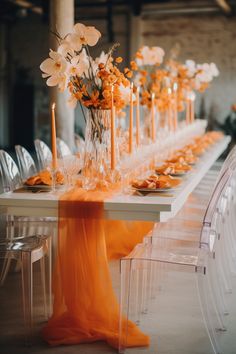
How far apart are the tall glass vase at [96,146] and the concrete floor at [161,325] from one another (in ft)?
2.45

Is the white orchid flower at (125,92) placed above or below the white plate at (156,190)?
above

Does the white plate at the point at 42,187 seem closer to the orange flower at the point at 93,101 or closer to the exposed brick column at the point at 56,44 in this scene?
the orange flower at the point at 93,101

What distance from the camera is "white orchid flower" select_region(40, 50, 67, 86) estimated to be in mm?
3570

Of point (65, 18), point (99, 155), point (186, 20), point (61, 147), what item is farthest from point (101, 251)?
point (186, 20)

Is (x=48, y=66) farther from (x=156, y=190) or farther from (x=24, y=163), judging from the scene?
(x=24, y=163)

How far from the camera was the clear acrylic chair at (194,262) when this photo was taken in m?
3.45

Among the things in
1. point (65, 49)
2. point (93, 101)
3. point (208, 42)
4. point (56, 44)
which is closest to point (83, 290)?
point (93, 101)

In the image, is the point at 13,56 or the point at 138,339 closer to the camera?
the point at 138,339

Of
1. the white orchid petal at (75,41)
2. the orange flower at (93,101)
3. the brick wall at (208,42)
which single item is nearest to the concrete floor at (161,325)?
the orange flower at (93,101)

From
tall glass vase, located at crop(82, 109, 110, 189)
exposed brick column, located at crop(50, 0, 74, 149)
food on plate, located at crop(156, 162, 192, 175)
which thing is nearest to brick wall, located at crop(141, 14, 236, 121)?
exposed brick column, located at crop(50, 0, 74, 149)

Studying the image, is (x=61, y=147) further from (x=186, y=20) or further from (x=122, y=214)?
(x=186, y=20)

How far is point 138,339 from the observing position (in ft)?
11.5

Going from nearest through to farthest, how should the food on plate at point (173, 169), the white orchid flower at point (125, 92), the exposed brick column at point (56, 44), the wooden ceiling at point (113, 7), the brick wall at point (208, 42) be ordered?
the white orchid flower at point (125, 92)
the food on plate at point (173, 169)
the exposed brick column at point (56, 44)
the wooden ceiling at point (113, 7)
the brick wall at point (208, 42)

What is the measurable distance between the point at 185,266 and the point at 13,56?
11.3 meters
